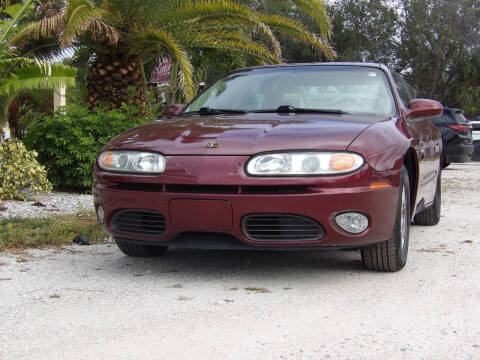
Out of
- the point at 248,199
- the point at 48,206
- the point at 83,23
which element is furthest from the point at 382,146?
the point at 83,23

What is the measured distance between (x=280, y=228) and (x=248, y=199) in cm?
29

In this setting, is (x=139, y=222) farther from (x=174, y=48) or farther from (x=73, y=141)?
(x=174, y=48)

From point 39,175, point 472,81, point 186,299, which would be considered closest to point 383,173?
point 186,299

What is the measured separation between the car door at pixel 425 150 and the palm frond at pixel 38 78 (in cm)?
450

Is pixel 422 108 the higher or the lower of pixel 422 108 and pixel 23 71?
the lower

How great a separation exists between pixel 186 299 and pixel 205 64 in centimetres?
1022

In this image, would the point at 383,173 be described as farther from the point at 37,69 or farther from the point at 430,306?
the point at 37,69

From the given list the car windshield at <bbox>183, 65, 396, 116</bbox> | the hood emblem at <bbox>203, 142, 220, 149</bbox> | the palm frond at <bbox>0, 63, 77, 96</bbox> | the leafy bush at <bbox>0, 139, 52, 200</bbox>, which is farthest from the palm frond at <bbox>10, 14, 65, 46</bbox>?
the hood emblem at <bbox>203, 142, 220, 149</bbox>

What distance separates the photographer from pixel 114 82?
37.0 feet

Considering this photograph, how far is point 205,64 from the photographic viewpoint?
1379 cm

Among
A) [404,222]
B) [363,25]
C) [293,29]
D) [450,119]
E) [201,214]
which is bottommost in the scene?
[450,119]

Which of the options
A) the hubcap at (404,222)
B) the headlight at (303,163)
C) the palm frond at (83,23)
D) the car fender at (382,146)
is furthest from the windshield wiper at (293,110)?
the palm frond at (83,23)

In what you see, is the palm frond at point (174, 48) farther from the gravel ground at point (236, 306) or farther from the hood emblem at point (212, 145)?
the hood emblem at point (212, 145)

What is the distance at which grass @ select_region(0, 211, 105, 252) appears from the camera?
5.77 metres
